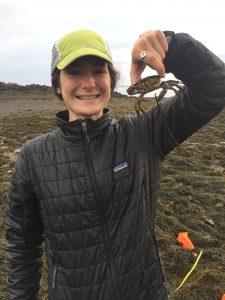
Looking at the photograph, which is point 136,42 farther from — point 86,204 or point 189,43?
point 86,204

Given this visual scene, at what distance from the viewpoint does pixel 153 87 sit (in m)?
2.69

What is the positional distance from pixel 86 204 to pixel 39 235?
0.65 meters

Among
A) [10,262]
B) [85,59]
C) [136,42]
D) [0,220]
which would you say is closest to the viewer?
[136,42]

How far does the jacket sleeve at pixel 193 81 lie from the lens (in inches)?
107

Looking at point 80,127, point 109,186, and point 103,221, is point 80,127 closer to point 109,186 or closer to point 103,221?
point 109,186

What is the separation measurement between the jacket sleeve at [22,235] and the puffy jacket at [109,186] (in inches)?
0.4

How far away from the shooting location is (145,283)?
3012mm

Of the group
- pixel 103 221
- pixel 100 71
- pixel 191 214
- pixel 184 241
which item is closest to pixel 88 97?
pixel 100 71

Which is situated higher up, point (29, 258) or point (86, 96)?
point (86, 96)

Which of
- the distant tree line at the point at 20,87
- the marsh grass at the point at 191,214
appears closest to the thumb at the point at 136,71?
the marsh grass at the point at 191,214

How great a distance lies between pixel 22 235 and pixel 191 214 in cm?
499

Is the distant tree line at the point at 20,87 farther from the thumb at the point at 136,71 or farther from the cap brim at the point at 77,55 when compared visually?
the thumb at the point at 136,71

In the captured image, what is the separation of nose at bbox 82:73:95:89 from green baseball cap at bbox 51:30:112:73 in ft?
0.51

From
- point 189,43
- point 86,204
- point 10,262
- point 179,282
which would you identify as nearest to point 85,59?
point 189,43
